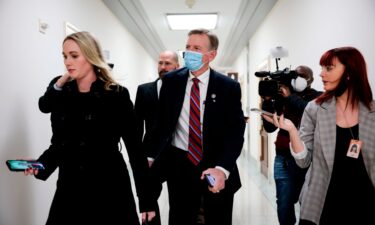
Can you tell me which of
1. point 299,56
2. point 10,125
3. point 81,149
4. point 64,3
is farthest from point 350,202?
point 64,3

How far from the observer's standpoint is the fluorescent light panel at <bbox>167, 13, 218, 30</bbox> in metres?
6.42

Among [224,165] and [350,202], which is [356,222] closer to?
[350,202]

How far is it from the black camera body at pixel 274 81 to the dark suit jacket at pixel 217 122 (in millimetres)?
152

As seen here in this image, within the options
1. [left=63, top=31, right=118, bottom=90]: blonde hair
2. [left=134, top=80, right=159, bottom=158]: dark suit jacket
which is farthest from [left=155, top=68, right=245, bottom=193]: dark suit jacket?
[left=63, top=31, right=118, bottom=90]: blonde hair

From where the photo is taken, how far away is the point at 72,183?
1.55 metres

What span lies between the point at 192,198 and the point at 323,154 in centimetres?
76

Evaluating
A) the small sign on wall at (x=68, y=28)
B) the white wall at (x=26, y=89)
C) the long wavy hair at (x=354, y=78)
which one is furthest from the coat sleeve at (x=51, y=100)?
the small sign on wall at (x=68, y=28)

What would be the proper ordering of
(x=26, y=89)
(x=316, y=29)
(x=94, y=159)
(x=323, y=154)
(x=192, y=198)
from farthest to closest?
(x=316, y=29), (x=26, y=89), (x=192, y=198), (x=323, y=154), (x=94, y=159)

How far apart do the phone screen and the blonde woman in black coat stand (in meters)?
0.03

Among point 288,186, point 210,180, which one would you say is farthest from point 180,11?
point 210,180

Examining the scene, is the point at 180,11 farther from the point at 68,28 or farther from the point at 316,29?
the point at 316,29

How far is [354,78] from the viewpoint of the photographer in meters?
1.76

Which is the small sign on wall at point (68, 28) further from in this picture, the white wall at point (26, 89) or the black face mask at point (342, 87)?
the black face mask at point (342, 87)

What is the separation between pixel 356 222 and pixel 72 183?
1.31 meters
